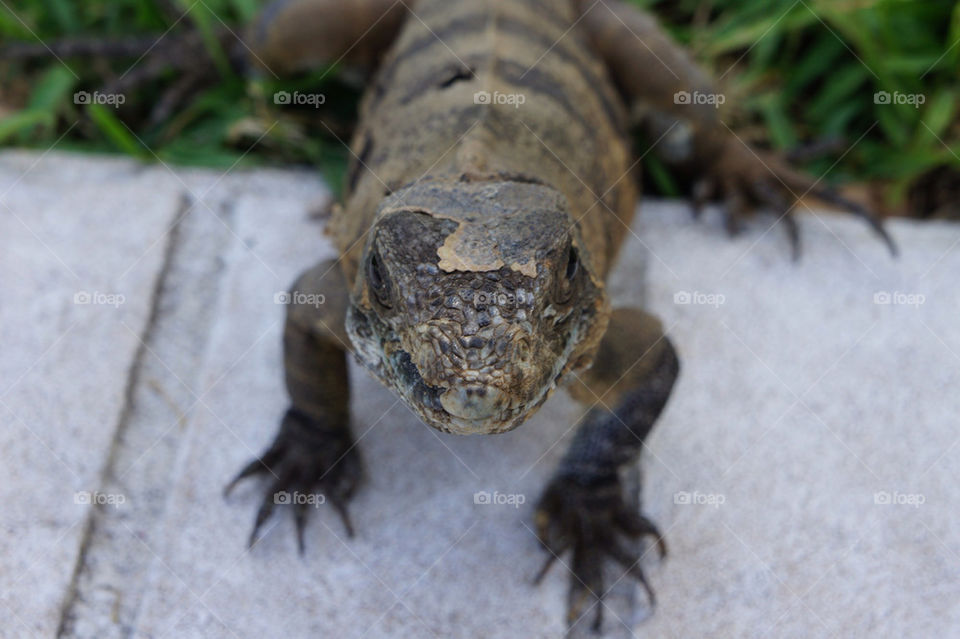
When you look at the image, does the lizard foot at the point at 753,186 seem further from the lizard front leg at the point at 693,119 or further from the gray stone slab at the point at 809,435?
the gray stone slab at the point at 809,435

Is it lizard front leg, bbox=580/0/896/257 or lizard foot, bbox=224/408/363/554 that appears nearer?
lizard foot, bbox=224/408/363/554

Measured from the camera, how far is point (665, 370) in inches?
137

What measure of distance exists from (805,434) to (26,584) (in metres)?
2.86

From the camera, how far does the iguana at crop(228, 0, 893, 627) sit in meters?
2.51

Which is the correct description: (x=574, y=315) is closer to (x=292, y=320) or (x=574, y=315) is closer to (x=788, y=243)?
(x=292, y=320)

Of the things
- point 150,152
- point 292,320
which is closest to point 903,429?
point 292,320

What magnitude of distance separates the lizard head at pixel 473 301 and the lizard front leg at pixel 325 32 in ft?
6.56

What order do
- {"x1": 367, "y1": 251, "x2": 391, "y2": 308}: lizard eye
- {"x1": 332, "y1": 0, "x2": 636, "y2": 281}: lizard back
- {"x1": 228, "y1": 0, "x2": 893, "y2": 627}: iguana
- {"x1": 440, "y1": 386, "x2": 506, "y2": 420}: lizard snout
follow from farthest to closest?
1. {"x1": 332, "y1": 0, "x2": 636, "y2": 281}: lizard back
2. {"x1": 367, "y1": 251, "x2": 391, "y2": 308}: lizard eye
3. {"x1": 228, "y1": 0, "x2": 893, "y2": 627}: iguana
4. {"x1": 440, "y1": 386, "x2": 506, "y2": 420}: lizard snout

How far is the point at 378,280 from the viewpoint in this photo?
2.70 meters

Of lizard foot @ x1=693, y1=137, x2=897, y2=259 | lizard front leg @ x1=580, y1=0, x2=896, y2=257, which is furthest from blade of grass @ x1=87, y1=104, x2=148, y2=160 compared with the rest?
lizard foot @ x1=693, y1=137, x2=897, y2=259

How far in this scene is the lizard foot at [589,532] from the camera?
3.36 metres

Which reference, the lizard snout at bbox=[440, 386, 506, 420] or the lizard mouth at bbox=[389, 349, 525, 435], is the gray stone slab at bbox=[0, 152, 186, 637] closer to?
the lizard mouth at bbox=[389, 349, 525, 435]

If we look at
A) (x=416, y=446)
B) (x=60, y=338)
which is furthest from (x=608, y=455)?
(x=60, y=338)

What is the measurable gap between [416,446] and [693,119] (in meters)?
2.21
